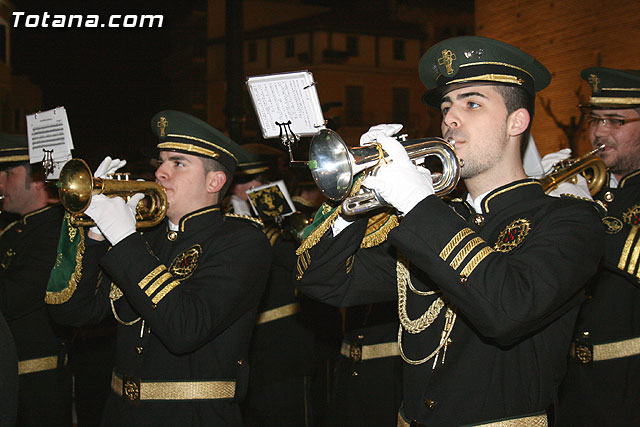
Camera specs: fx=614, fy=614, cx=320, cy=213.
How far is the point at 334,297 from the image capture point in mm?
2686

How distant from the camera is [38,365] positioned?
4.09 m

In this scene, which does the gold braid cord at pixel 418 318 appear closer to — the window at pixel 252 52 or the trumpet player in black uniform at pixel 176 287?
the trumpet player in black uniform at pixel 176 287

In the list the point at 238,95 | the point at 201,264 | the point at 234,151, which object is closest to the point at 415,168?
the point at 201,264

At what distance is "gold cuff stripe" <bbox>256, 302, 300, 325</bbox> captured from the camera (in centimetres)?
484

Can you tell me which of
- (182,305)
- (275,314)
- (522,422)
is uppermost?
(182,305)

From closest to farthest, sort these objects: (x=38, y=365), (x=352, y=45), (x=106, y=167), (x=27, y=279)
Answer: (x=106, y=167) → (x=27, y=279) → (x=38, y=365) → (x=352, y=45)

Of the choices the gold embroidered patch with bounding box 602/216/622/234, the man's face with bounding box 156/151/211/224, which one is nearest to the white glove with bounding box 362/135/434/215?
the man's face with bounding box 156/151/211/224

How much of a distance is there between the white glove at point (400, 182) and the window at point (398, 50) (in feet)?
119

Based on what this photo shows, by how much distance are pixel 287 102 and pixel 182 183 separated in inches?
44.9

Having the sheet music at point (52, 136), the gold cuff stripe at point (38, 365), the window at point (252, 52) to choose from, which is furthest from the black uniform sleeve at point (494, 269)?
the window at point (252, 52)

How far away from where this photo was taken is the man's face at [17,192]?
4.64 meters

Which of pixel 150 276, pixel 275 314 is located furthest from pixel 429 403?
pixel 275 314

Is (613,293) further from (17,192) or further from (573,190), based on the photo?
(17,192)

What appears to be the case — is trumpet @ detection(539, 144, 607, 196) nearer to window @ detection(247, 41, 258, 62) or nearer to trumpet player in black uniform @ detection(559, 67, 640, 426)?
trumpet player in black uniform @ detection(559, 67, 640, 426)
